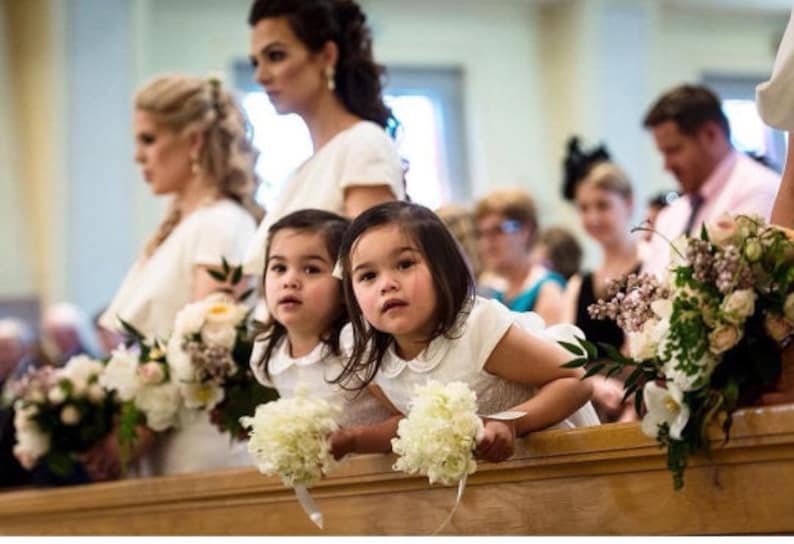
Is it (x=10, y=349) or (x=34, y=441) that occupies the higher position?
(x=10, y=349)

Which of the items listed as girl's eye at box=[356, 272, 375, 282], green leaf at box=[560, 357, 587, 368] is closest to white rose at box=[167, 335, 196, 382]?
girl's eye at box=[356, 272, 375, 282]

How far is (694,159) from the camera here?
550cm

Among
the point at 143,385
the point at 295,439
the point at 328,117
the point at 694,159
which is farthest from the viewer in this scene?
the point at 694,159

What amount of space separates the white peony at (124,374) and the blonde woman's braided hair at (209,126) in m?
0.64

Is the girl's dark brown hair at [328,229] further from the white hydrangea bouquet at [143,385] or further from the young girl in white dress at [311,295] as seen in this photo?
the white hydrangea bouquet at [143,385]

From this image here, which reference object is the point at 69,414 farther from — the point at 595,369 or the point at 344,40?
the point at 595,369

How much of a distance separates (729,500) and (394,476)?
2.94 feet

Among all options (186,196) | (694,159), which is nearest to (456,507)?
(186,196)

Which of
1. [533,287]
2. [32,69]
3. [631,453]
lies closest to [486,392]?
[631,453]

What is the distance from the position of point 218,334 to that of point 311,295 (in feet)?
2.41

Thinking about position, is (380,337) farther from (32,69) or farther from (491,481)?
(32,69)

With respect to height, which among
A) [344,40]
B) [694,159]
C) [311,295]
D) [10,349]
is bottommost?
[10,349]

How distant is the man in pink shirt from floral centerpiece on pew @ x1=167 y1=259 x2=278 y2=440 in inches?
60.9

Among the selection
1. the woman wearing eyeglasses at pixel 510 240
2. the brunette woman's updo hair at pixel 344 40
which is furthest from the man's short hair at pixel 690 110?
the brunette woman's updo hair at pixel 344 40
